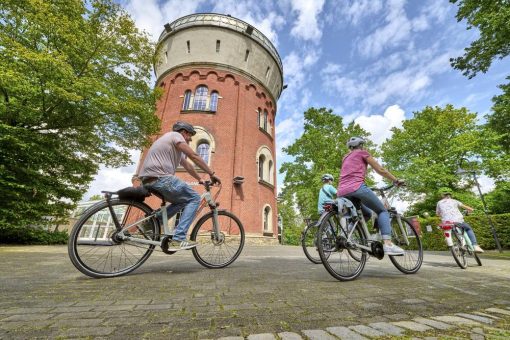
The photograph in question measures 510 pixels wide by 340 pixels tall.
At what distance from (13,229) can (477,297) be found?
13.0m

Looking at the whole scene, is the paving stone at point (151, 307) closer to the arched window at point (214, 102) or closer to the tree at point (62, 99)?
the tree at point (62, 99)

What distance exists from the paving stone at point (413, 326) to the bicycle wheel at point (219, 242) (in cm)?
237

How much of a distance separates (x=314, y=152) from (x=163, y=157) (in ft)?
65.4

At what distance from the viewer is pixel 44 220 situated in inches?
425

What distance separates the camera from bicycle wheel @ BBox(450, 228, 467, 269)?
5485 millimetres

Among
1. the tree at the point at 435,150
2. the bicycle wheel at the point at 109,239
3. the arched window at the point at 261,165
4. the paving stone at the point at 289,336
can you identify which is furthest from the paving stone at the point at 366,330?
the tree at the point at 435,150

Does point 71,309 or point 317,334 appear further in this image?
point 71,309

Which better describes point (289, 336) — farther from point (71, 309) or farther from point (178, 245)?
point (178, 245)

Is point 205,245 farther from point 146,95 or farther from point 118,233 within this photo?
point 146,95

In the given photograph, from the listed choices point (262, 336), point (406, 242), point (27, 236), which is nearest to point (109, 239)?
point (262, 336)

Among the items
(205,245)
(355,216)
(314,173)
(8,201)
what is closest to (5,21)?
(8,201)

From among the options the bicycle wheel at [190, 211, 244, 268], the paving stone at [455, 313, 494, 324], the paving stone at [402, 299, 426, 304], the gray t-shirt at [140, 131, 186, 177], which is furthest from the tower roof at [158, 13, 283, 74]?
the paving stone at [455, 313, 494, 324]

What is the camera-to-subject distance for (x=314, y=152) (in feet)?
72.9

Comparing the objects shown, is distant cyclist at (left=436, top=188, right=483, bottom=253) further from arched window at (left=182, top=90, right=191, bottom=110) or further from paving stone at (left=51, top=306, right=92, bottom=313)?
arched window at (left=182, top=90, right=191, bottom=110)
